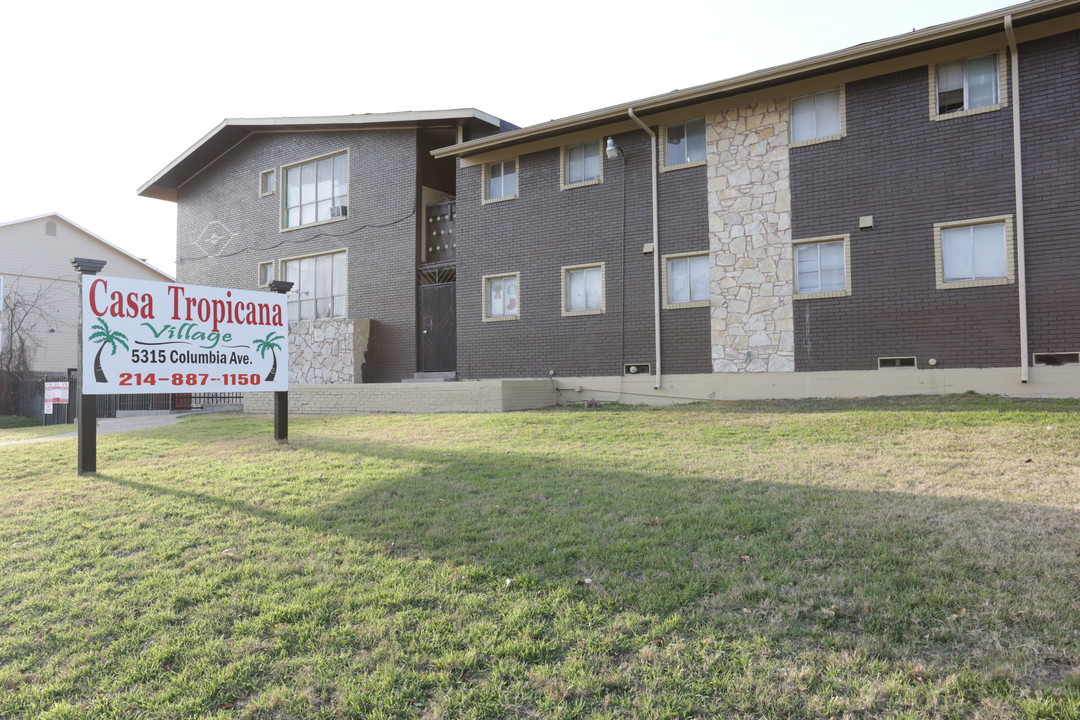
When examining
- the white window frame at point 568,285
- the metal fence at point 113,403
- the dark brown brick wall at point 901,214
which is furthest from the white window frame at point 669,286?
the metal fence at point 113,403

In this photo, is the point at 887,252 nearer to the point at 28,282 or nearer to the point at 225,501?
the point at 225,501

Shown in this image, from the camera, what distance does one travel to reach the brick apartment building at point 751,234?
10938 mm

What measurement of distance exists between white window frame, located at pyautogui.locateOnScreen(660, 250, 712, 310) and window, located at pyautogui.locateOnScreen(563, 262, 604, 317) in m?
1.37

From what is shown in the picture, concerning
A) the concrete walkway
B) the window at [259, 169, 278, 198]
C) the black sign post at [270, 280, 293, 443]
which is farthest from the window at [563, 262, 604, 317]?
the window at [259, 169, 278, 198]

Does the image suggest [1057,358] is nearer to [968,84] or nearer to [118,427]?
[968,84]

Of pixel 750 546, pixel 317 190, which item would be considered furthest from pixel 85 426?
pixel 317 190

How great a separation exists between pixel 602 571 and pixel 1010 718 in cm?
204

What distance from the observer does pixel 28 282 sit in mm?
28875

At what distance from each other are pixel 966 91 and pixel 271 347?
461 inches

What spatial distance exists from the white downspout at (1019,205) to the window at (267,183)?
1874 centimetres

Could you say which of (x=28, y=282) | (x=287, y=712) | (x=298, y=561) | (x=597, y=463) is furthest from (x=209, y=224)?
(x=287, y=712)

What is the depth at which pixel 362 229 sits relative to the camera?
1927cm

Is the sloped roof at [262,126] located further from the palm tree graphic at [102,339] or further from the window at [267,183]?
the palm tree graphic at [102,339]

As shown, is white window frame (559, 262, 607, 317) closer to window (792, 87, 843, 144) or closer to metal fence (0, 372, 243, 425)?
window (792, 87, 843, 144)
